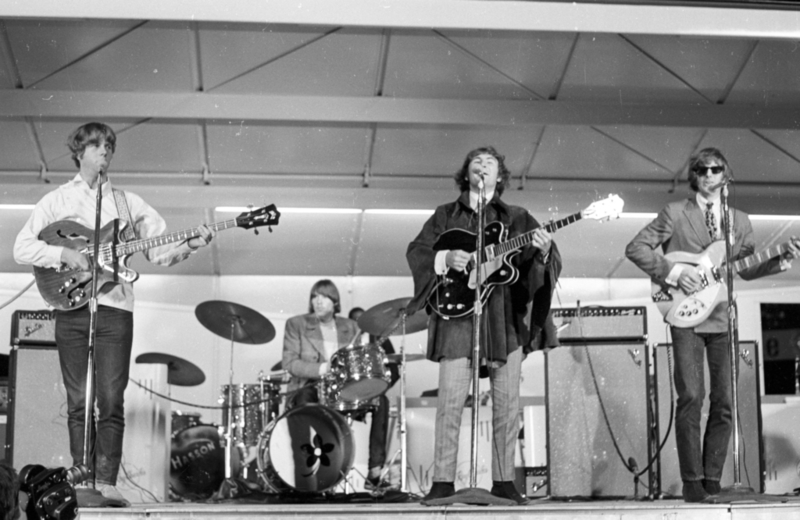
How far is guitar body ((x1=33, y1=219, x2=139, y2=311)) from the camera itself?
15.4 ft

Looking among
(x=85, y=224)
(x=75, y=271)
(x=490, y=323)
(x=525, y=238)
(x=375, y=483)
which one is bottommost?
(x=375, y=483)

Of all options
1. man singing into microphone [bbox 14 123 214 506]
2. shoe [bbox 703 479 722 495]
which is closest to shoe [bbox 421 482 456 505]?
shoe [bbox 703 479 722 495]

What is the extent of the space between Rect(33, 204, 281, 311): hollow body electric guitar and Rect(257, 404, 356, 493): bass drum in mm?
2143

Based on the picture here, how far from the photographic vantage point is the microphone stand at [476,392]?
14.0 ft

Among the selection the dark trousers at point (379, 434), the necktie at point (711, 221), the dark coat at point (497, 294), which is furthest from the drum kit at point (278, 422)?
the necktie at point (711, 221)

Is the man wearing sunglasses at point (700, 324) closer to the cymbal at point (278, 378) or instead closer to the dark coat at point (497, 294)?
the dark coat at point (497, 294)

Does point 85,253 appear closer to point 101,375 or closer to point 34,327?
point 101,375

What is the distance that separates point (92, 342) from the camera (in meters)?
4.42

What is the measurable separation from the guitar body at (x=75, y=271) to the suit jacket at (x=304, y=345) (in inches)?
107

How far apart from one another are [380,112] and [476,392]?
4072 millimetres

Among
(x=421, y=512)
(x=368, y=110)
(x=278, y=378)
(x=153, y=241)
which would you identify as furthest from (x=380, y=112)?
(x=421, y=512)

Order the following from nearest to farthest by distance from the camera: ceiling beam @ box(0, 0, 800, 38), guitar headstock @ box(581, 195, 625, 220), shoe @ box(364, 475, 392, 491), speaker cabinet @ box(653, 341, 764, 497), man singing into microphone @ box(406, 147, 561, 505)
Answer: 1. man singing into microphone @ box(406, 147, 561, 505)
2. guitar headstock @ box(581, 195, 625, 220)
3. speaker cabinet @ box(653, 341, 764, 497)
4. ceiling beam @ box(0, 0, 800, 38)
5. shoe @ box(364, 475, 392, 491)

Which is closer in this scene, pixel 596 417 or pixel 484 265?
pixel 484 265

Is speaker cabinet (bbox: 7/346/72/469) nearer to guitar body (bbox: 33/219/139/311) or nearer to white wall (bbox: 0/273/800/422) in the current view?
guitar body (bbox: 33/219/139/311)
